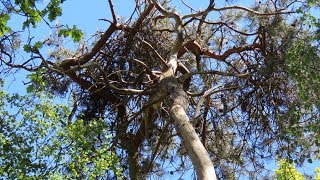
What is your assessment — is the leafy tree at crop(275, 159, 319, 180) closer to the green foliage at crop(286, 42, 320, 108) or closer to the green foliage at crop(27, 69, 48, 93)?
the green foliage at crop(286, 42, 320, 108)

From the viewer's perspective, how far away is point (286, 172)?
7840 millimetres

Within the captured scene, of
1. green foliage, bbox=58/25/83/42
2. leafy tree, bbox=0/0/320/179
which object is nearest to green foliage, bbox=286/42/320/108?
leafy tree, bbox=0/0/320/179

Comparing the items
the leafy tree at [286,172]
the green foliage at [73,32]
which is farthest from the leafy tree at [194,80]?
the green foliage at [73,32]

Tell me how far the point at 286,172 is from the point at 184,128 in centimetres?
283

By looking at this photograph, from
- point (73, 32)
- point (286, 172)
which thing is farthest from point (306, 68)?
point (73, 32)

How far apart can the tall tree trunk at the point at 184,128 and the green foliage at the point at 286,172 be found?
2037 mm

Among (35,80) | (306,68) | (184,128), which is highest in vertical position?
(306,68)

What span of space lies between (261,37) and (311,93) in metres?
1.56

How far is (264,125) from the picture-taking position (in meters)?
7.95

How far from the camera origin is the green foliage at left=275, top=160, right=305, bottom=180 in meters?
7.61

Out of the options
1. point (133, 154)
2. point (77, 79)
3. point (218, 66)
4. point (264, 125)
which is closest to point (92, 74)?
point (77, 79)

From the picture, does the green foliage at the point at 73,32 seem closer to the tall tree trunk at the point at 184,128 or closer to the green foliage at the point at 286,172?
the tall tree trunk at the point at 184,128

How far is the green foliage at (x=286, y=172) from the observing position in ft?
25.0

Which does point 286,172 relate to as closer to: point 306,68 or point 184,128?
point 306,68
